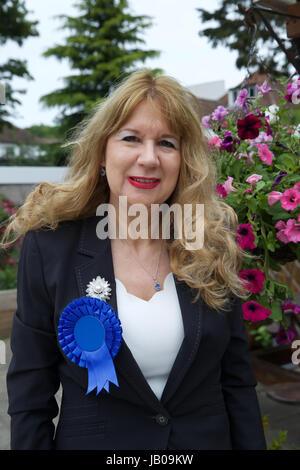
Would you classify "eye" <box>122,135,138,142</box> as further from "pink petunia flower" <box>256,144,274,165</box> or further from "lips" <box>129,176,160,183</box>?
"pink petunia flower" <box>256,144,274,165</box>

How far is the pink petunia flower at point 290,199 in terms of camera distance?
1627mm

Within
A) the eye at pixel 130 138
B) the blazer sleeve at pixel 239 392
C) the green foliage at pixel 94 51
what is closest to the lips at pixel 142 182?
the eye at pixel 130 138

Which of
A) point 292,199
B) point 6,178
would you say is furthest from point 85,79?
point 292,199

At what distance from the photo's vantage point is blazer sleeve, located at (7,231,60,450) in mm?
1271

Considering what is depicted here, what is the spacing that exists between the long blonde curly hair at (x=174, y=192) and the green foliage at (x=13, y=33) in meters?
8.06

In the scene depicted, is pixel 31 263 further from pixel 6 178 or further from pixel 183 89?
pixel 6 178

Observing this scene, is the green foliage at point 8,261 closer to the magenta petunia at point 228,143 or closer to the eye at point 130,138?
the magenta petunia at point 228,143

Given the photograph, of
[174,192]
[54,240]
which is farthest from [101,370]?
[174,192]

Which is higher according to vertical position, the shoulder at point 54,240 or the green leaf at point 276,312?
the shoulder at point 54,240

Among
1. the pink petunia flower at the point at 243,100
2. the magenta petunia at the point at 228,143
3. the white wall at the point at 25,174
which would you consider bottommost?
the magenta petunia at the point at 228,143

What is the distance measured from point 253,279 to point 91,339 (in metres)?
0.72

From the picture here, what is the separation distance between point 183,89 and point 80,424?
1.03 m
